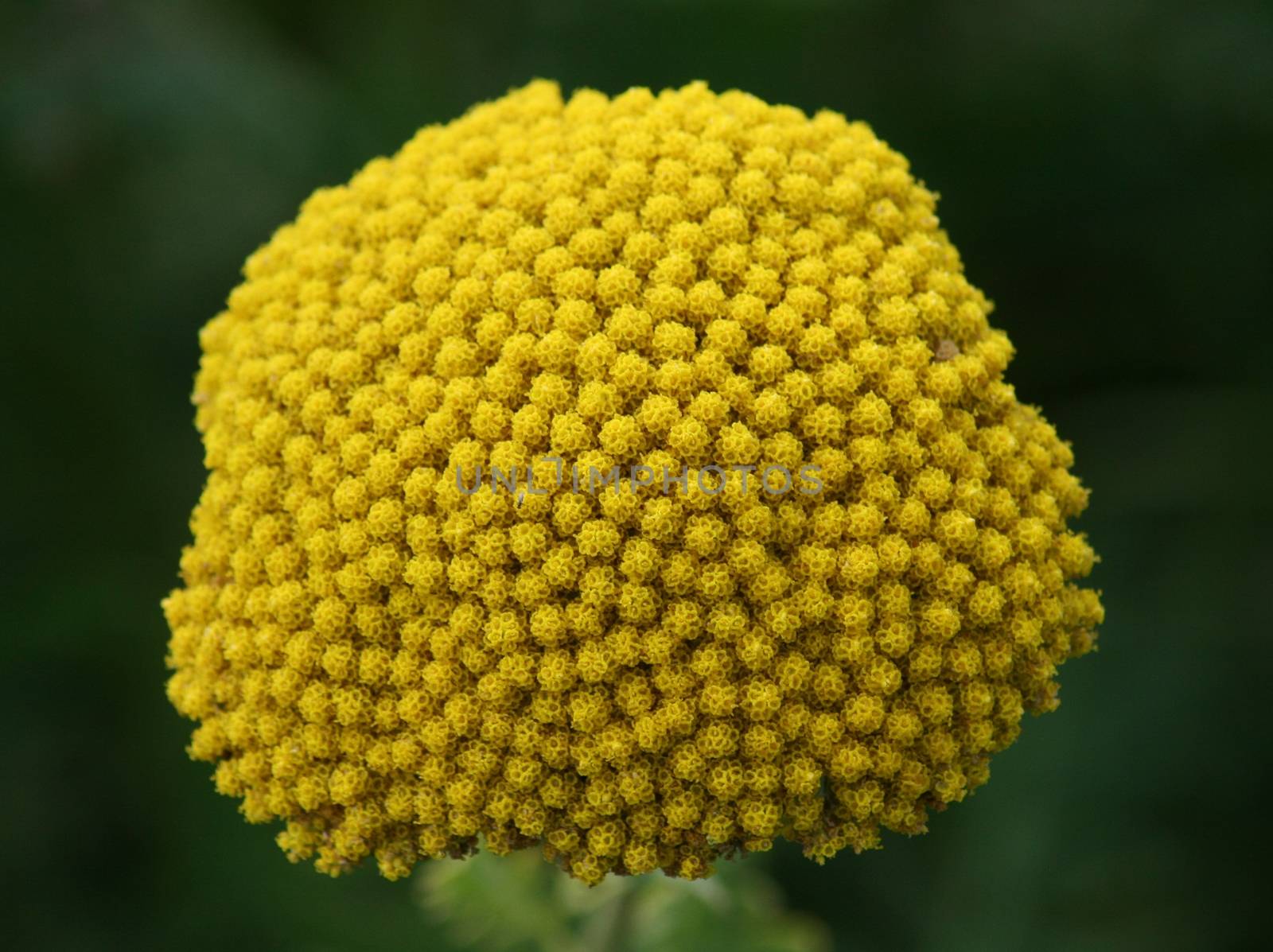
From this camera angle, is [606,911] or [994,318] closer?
[606,911]

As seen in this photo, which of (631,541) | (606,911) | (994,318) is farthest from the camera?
(994,318)

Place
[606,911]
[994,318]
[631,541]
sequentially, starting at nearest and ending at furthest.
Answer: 1. [631,541]
2. [606,911]
3. [994,318]

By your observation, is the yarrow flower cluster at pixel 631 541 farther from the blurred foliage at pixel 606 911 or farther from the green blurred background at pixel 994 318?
the green blurred background at pixel 994 318

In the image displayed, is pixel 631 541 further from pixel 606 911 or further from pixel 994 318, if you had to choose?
pixel 994 318

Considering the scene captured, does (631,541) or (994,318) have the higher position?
(994,318)

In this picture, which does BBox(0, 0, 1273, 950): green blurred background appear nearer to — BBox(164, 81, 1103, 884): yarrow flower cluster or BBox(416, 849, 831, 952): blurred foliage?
BBox(416, 849, 831, 952): blurred foliage

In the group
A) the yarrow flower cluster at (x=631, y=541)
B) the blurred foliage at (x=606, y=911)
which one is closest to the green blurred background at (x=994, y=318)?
the blurred foliage at (x=606, y=911)

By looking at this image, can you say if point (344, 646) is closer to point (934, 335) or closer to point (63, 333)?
point (934, 335)

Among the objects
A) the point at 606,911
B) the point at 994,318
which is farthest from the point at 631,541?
the point at 994,318
